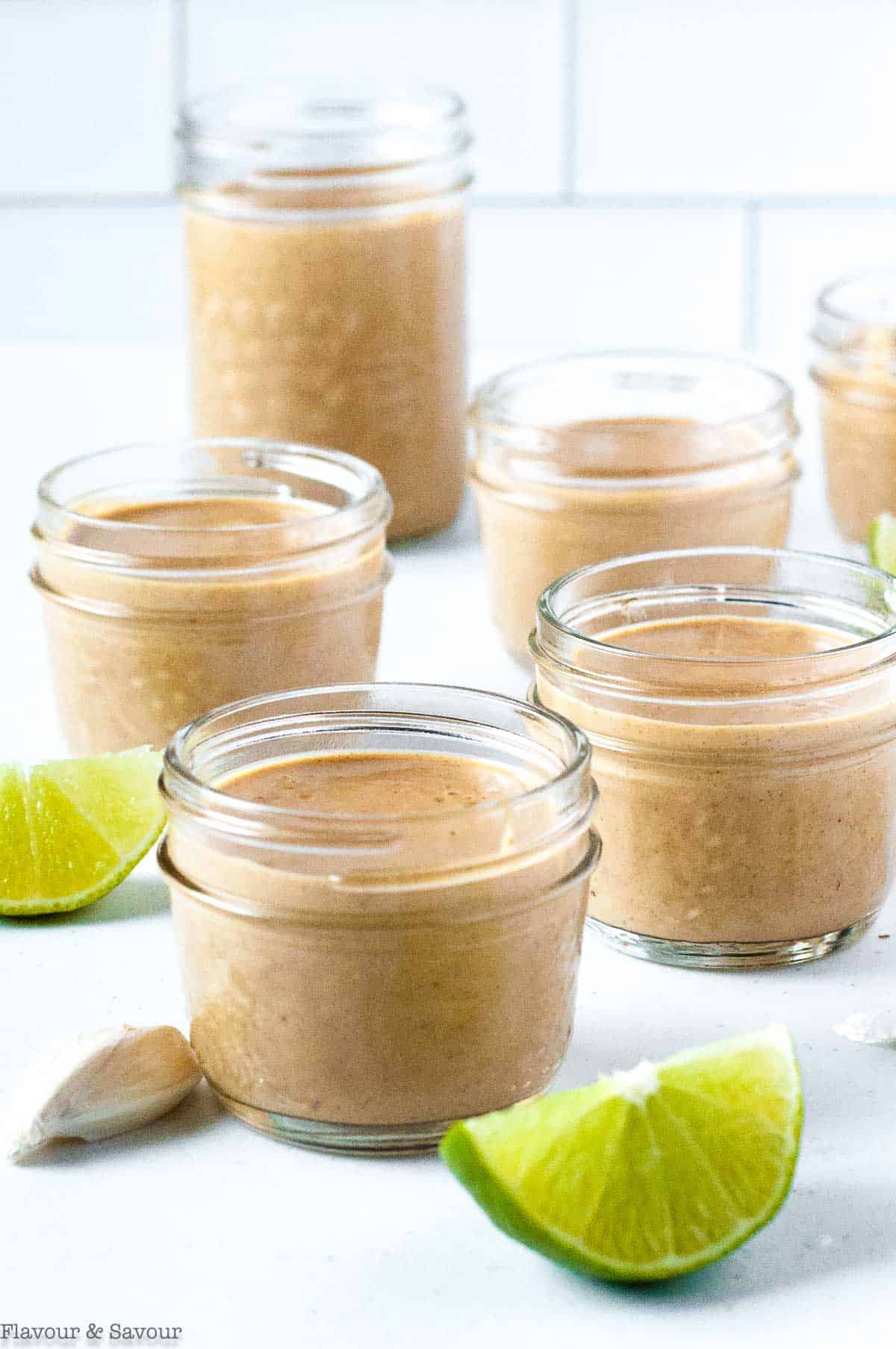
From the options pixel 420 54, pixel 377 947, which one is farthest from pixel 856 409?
pixel 420 54

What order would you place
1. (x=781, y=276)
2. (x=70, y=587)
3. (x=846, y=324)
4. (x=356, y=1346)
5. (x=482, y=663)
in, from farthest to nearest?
(x=781, y=276), (x=846, y=324), (x=482, y=663), (x=70, y=587), (x=356, y=1346)

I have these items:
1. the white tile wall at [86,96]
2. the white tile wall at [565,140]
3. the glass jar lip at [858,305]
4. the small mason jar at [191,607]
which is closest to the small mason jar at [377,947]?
the small mason jar at [191,607]

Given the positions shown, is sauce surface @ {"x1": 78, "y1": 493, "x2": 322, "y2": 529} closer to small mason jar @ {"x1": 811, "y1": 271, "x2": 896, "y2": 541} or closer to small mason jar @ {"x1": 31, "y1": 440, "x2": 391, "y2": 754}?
small mason jar @ {"x1": 31, "y1": 440, "x2": 391, "y2": 754}

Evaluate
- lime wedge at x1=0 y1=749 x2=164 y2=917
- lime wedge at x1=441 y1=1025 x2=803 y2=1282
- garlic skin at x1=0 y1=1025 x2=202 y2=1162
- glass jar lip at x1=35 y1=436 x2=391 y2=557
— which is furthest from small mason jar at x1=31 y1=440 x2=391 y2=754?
lime wedge at x1=441 y1=1025 x2=803 y2=1282

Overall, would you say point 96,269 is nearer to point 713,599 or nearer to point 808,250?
point 808,250

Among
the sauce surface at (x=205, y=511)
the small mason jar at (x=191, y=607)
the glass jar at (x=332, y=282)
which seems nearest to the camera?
the small mason jar at (x=191, y=607)

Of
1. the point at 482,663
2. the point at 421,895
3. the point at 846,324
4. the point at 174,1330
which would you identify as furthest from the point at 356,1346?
A: the point at 846,324

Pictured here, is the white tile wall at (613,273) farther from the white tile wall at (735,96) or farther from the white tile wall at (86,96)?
the white tile wall at (86,96)

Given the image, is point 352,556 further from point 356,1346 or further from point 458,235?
point 356,1346
